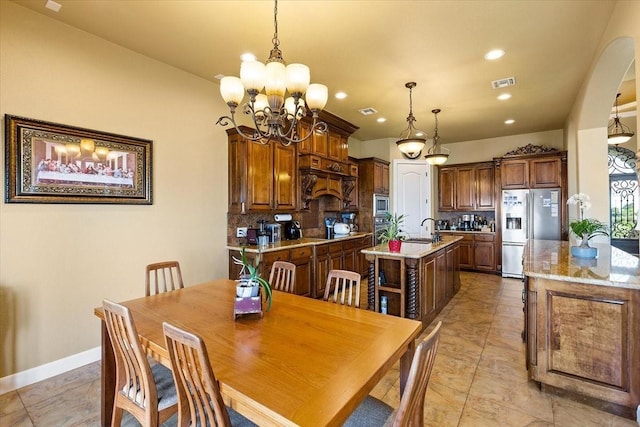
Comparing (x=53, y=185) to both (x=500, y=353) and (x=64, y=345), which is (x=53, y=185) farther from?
(x=500, y=353)

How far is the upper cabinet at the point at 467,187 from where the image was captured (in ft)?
21.7

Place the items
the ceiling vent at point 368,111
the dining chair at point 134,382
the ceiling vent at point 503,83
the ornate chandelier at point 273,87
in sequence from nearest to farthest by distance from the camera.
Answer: the dining chair at point 134,382 → the ornate chandelier at point 273,87 → the ceiling vent at point 503,83 → the ceiling vent at point 368,111

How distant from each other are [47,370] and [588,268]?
14.8 ft

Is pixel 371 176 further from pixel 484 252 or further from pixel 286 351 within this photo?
pixel 286 351

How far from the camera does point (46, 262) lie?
2572mm

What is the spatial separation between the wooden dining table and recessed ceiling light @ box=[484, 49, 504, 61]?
2976 millimetres

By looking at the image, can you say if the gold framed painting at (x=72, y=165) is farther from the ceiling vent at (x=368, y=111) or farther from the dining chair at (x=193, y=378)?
the ceiling vent at (x=368, y=111)

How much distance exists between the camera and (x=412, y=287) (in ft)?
11.1

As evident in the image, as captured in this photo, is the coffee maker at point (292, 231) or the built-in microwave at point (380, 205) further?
→ the built-in microwave at point (380, 205)

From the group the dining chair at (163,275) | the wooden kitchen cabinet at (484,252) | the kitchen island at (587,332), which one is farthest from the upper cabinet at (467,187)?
the dining chair at (163,275)

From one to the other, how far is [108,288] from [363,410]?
275cm

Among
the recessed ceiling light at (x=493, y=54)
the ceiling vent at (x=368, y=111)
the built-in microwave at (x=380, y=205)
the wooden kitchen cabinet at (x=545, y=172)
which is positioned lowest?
the built-in microwave at (x=380, y=205)

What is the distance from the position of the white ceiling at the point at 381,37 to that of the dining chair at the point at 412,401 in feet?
8.17

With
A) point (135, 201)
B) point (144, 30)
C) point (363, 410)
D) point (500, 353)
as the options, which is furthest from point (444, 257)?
point (144, 30)
